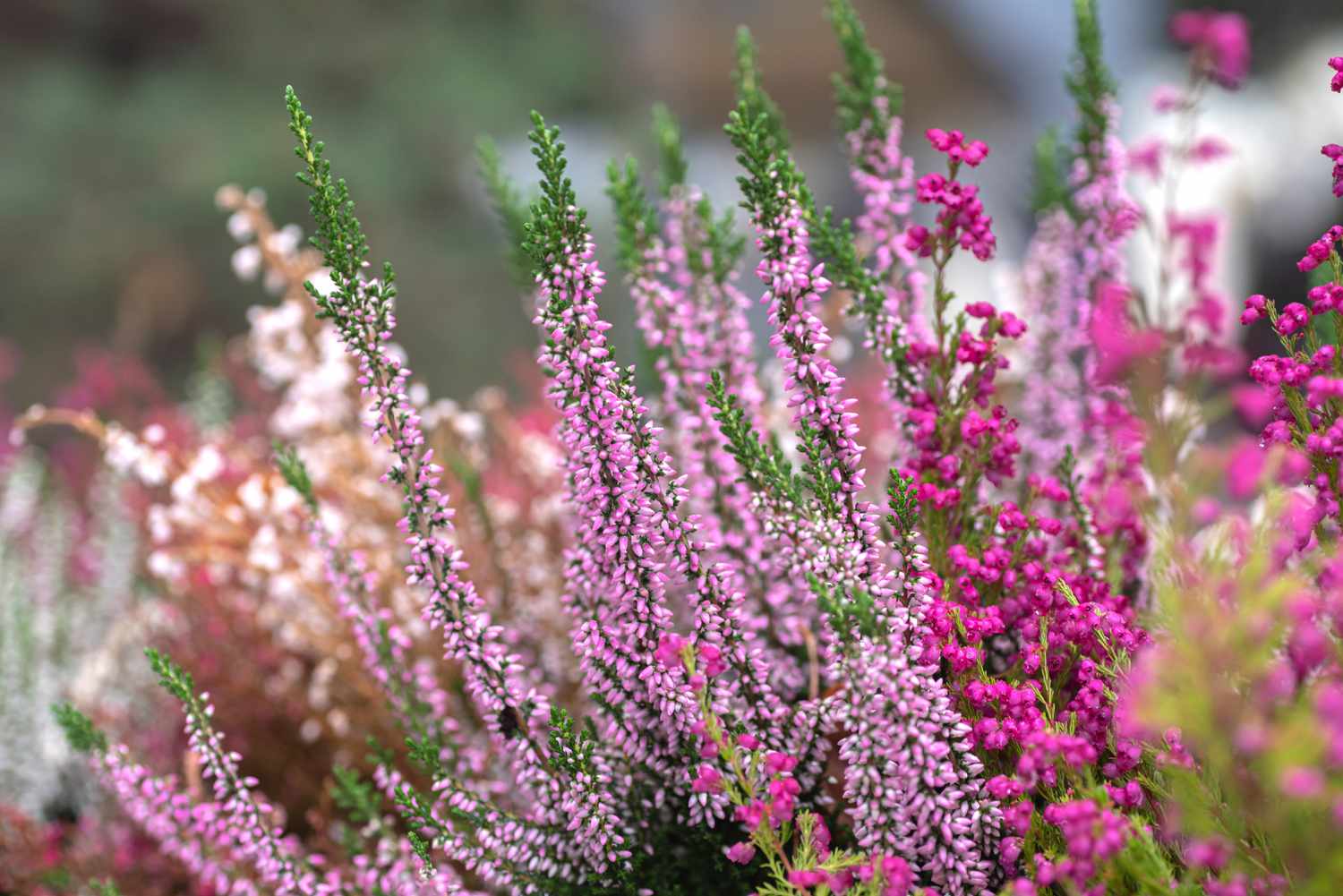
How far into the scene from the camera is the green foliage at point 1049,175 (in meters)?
1.74

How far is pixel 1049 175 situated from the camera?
5.82ft

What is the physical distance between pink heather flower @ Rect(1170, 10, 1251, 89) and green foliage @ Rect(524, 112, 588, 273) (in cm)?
79

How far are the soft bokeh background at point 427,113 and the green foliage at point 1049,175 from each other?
140 inches

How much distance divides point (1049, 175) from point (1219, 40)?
573 millimetres

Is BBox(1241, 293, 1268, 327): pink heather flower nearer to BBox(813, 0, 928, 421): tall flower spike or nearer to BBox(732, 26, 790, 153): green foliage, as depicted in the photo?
BBox(813, 0, 928, 421): tall flower spike

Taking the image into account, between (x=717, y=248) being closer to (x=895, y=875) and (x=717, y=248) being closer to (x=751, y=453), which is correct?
(x=751, y=453)

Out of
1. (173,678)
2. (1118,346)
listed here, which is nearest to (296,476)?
(173,678)

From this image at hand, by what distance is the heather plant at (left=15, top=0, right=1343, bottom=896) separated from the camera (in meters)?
0.89

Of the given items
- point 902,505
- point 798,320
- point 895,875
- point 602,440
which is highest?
point 798,320

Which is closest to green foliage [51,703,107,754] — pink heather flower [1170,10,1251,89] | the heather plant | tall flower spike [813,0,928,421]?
the heather plant

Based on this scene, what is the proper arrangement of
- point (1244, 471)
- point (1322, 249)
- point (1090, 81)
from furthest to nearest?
point (1090, 81) < point (1322, 249) < point (1244, 471)

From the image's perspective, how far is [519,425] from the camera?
262 cm

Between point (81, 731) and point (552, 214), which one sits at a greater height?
point (552, 214)

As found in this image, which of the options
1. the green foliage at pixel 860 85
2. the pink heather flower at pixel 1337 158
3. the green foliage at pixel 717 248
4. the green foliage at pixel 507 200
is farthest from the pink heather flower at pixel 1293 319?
the green foliage at pixel 507 200
